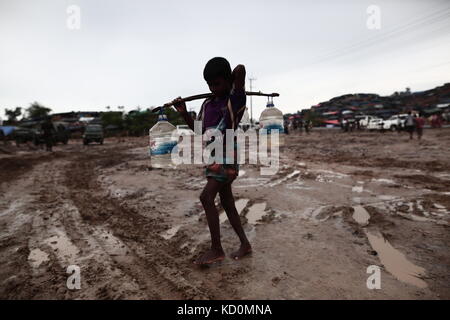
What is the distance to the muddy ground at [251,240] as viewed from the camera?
6.99ft

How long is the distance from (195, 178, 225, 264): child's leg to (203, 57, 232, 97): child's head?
0.79 m

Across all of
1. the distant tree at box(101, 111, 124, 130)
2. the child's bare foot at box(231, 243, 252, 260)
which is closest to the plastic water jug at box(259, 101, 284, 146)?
the child's bare foot at box(231, 243, 252, 260)

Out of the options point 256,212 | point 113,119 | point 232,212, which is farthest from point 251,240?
point 113,119

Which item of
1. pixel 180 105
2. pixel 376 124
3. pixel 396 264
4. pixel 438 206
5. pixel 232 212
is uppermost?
pixel 376 124

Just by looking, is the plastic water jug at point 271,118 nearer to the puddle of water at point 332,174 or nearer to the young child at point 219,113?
the young child at point 219,113

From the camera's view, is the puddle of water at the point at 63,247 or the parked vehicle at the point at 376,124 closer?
the puddle of water at the point at 63,247

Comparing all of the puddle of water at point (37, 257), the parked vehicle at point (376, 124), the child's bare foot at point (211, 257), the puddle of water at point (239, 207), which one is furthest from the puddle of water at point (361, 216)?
the parked vehicle at point (376, 124)

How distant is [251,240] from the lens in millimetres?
3020

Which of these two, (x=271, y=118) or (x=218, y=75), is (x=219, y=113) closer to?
(x=218, y=75)

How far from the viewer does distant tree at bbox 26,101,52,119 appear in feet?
151

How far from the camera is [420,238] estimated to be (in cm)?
293

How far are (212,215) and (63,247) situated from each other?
6.01 feet

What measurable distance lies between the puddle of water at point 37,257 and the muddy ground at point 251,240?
12 millimetres
